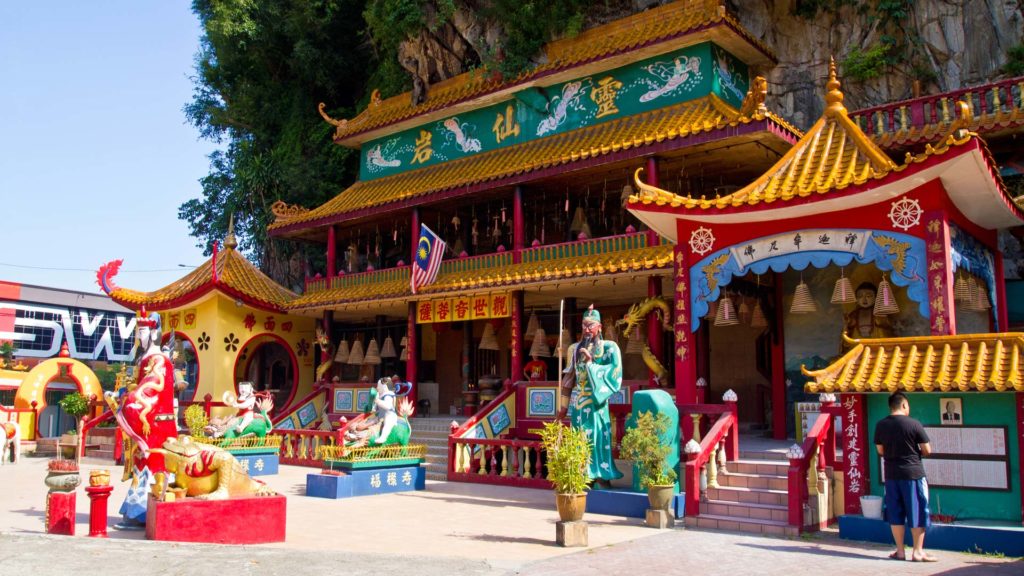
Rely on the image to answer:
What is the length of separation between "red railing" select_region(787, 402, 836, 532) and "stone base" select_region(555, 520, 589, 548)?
2431 mm

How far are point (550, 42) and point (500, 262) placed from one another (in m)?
5.79

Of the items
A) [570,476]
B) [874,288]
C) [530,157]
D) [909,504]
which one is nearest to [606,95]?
[530,157]

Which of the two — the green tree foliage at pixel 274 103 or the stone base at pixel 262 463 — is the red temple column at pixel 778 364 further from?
the green tree foliage at pixel 274 103

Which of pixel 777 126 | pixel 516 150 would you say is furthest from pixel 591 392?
pixel 516 150

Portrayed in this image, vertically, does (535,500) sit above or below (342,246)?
below

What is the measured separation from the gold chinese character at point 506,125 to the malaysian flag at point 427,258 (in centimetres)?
327

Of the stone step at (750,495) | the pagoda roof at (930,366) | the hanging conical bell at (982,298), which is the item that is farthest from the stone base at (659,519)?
the hanging conical bell at (982,298)

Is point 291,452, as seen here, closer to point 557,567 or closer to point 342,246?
point 342,246

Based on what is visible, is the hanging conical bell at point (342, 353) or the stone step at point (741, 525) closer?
the stone step at point (741, 525)

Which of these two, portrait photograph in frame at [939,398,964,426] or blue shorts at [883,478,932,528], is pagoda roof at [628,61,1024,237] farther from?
blue shorts at [883,478,932,528]

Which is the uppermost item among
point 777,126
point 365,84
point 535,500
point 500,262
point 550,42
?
point 365,84

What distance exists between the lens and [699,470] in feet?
33.6

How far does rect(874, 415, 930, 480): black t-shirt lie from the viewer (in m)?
7.64

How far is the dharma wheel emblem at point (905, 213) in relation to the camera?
33.9 feet
